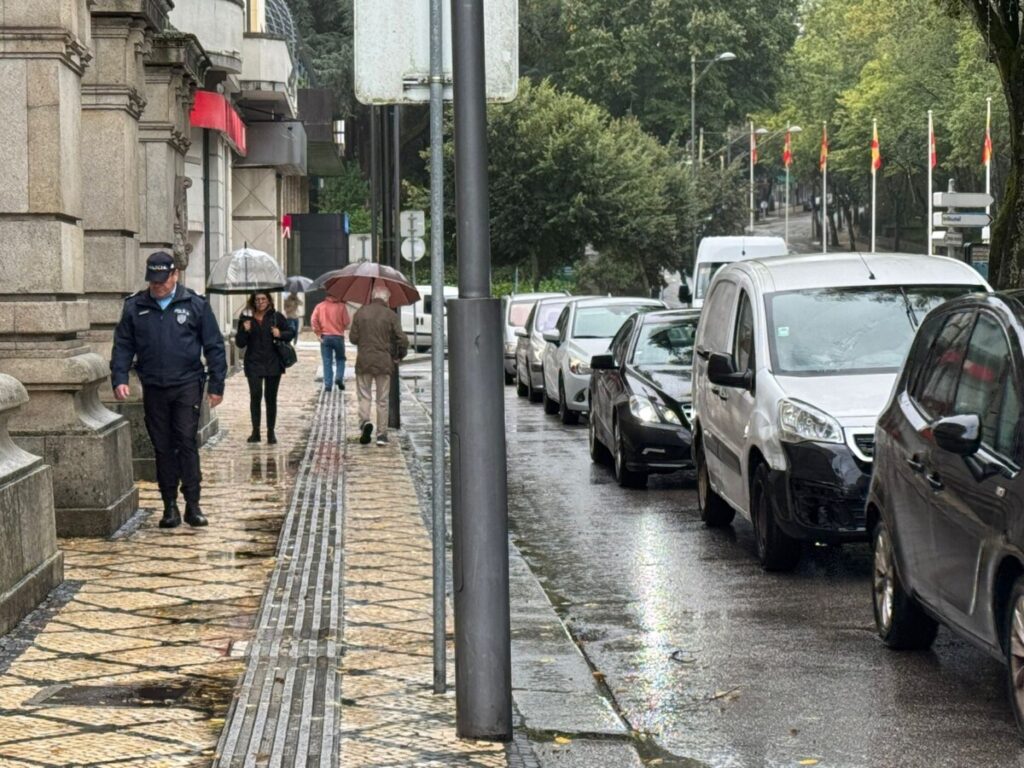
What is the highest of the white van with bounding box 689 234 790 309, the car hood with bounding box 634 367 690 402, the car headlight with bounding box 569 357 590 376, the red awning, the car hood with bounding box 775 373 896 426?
the red awning

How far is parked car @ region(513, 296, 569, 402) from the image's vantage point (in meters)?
28.1

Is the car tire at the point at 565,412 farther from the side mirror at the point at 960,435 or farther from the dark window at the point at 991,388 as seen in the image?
the side mirror at the point at 960,435

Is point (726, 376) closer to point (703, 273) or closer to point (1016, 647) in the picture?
point (1016, 647)

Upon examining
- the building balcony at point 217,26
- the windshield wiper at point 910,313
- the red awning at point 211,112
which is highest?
the building balcony at point 217,26

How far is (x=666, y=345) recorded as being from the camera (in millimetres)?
17219

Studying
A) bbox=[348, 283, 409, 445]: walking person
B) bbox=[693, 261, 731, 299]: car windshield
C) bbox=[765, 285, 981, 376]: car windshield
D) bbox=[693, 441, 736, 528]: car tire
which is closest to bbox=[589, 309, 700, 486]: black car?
bbox=[693, 441, 736, 528]: car tire

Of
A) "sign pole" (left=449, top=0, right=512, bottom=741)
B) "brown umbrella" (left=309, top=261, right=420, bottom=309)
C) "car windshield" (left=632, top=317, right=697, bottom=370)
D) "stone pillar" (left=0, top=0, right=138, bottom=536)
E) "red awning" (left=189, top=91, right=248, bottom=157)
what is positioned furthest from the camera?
"red awning" (left=189, top=91, right=248, bottom=157)

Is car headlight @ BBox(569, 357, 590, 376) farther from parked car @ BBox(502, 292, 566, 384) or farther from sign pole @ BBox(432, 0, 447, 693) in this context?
sign pole @ BBox(432, 0, 447, 693)

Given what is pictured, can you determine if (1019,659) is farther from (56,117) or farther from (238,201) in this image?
(238,201)

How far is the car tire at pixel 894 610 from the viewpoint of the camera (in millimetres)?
8164

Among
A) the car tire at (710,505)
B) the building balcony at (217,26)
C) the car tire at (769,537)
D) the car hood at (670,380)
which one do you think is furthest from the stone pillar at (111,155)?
the building balcony at (217,26)

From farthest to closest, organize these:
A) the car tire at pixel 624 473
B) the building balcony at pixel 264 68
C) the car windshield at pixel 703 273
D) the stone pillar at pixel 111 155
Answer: the car windshield at pixel 703 273
the building balcony at pixel 264 68
the car tire at pixel 624 473
the stone pillar at pixel 111 155

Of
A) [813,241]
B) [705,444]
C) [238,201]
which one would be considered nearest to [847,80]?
[813,241]

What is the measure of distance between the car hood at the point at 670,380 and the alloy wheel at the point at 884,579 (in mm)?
7219
